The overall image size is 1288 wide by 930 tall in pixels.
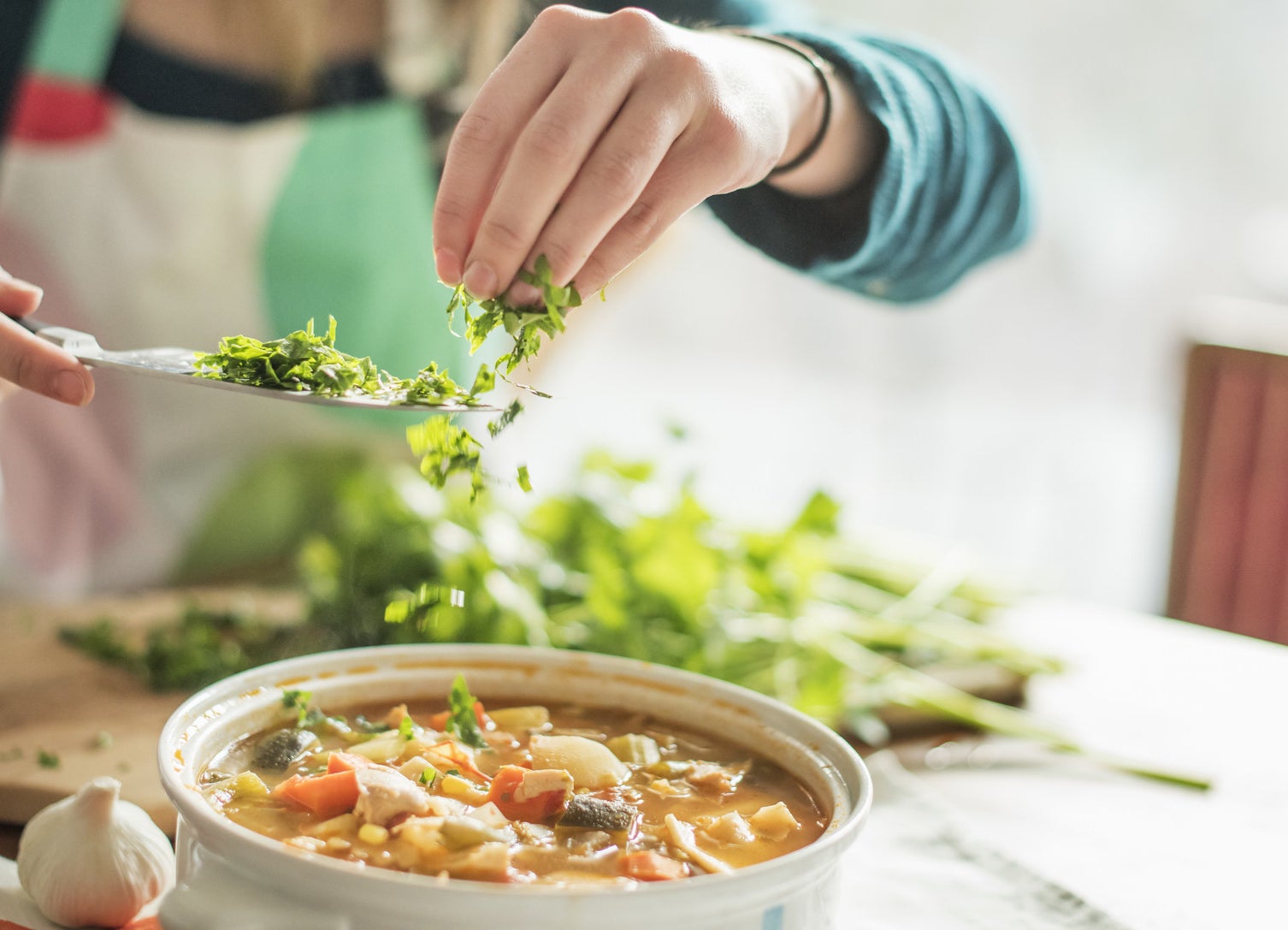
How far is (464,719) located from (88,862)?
361mm

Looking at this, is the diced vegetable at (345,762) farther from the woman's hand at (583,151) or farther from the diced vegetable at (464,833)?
the woman's hand at (583,151)

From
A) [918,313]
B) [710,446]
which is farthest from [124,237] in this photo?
[918,313]

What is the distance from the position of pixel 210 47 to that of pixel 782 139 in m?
1.77

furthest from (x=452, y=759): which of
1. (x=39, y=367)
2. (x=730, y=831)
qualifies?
(x=39, y=367)

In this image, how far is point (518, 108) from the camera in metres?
0.99

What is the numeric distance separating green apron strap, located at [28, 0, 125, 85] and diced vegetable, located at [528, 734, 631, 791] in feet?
6.47

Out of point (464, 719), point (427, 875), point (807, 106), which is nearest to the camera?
point (427, 875)

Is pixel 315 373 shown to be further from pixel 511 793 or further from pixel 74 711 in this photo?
pixel 74 711

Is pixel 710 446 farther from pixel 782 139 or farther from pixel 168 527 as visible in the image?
pixel 782 139

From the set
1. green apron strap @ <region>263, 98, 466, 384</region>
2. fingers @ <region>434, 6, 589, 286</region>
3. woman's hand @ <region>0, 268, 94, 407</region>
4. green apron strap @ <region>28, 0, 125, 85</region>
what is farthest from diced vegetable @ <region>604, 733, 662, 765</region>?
green apron strap @ <region>28, 0, 125, 85</region>

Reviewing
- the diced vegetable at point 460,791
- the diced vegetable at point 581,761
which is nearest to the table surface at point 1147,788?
the diced vegetable at point 581,761

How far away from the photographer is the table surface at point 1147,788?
1255 millimetres

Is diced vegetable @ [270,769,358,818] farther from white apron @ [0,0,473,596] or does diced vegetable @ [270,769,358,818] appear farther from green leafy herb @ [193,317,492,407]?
white apron @ [0,0,473,596]

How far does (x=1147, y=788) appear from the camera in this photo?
61.8 inches
